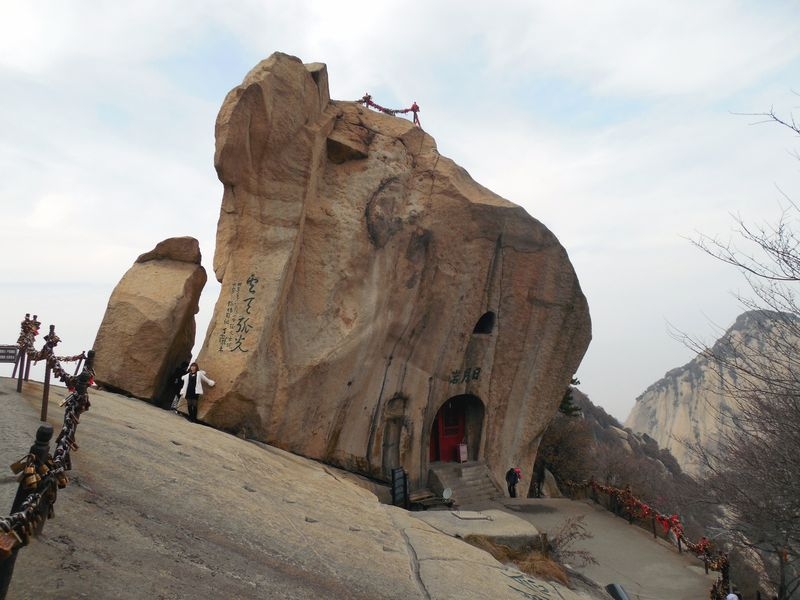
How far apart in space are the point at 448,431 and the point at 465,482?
164cm

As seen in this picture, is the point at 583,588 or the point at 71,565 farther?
the point at 583,588

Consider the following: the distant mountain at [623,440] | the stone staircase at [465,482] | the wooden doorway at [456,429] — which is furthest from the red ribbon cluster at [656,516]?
the distant mountain at [623,440]

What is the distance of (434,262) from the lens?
11477 mm

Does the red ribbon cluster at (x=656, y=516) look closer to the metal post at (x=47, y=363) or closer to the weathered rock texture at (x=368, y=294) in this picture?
the weathered rock texture at (x=368, y=294)

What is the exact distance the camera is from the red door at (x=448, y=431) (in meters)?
13.3

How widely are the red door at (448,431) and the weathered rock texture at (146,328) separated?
643 centimetres

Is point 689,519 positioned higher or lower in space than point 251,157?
lower

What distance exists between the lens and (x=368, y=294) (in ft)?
32.9

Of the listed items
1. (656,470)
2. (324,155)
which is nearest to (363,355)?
(324,155)

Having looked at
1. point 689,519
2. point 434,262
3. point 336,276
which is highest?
point 434,262

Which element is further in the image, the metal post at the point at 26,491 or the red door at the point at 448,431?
the red door at the point at 448,431

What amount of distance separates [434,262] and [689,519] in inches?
684

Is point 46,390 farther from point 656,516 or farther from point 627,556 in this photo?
point 656,516

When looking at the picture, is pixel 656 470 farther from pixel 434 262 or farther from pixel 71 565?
pixel 71 565
